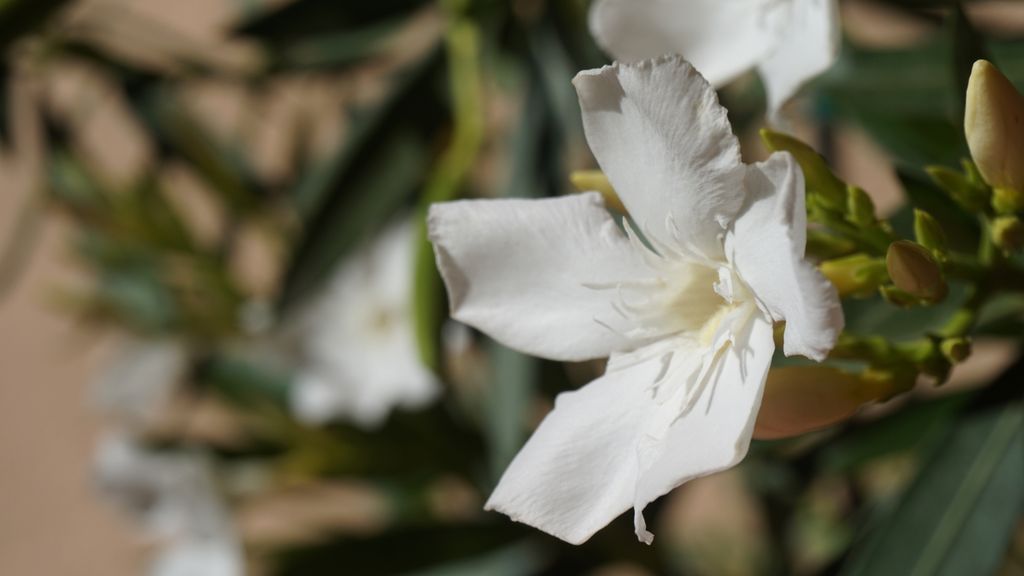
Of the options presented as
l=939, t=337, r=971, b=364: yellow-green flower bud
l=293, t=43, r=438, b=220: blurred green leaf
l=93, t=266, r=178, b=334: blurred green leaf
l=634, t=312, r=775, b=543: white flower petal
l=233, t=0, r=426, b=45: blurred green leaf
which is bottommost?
l=939, t=337, r=971, b=364: yellow-green flower bud

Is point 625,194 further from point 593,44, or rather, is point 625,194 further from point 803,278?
point 593,44

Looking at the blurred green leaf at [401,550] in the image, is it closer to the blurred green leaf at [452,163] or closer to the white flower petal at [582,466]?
the blurred green leaf at [452,163]

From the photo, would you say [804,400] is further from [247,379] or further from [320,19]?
[247,379]

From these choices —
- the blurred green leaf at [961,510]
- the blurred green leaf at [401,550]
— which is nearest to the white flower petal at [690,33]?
the blurred green leaf at [961,510]

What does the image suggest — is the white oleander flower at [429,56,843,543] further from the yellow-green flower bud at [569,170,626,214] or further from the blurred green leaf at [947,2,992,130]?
Answer: the blurred green leaf at [947,2,992,130]

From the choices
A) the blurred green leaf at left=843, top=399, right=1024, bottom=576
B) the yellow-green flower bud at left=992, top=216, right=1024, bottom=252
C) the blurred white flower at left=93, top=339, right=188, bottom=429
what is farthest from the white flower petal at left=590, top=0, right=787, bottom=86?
the blurred white flower at left=93, top=339, right=188, bottom=429
